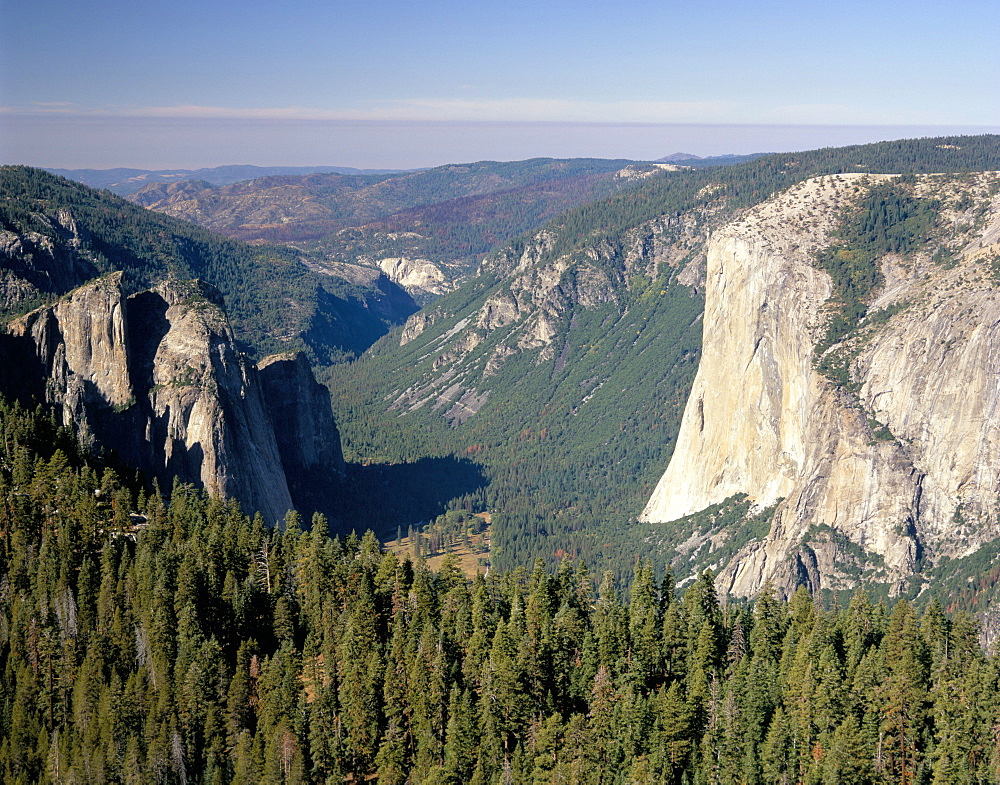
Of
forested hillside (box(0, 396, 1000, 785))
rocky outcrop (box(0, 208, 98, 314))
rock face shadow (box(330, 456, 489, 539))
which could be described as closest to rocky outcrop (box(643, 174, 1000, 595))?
rock face shadow (box(330, 456, 489, 539))

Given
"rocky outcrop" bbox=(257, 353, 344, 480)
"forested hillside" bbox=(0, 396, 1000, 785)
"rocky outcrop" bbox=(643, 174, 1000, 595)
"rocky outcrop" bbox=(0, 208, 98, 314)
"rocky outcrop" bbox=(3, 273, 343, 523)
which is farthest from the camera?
"rocky outcrop" bbox=(257, 353, 344, 480)

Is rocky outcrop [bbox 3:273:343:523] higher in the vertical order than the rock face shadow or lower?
higher

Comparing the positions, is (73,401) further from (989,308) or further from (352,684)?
(989,308)

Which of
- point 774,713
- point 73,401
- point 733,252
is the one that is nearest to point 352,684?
point 774,713

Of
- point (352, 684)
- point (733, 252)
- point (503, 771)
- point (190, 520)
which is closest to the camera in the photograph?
point (503, 771)

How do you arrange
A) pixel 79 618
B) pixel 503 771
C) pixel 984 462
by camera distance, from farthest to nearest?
pixel 984 462
pixel 79 618
pixel 503 771

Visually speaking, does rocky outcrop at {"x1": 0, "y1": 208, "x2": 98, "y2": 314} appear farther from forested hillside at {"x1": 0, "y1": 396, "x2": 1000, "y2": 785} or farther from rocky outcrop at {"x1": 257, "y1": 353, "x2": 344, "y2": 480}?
forested hillside at {"x1": 0, "y1": 396, "x2": 1000, "y2": 785}

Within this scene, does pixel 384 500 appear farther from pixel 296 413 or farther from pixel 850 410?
pixel 850 410

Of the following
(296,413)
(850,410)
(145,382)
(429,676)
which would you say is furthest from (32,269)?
(850,410)
